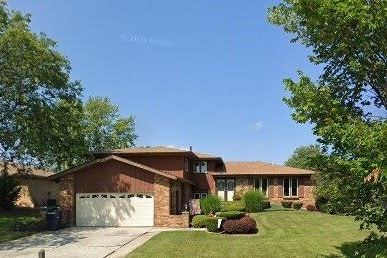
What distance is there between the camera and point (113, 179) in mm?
34125

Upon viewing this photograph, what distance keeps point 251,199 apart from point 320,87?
27898 millimetres

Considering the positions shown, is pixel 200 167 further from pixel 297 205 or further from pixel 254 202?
pixel 297 205


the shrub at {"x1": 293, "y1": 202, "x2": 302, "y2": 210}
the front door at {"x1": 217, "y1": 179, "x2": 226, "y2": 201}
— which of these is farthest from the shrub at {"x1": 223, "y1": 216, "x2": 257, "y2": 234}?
the front door at {"x1": 217, "y1": 179, "x2": 226, "y2": 201}

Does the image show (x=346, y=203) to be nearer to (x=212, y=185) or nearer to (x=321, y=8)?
(x=321, y=8)

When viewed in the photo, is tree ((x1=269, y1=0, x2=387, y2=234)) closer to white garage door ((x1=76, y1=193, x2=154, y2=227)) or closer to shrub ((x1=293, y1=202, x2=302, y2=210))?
white garage door ((x1=76, y1=193, x2=154, y2=227))

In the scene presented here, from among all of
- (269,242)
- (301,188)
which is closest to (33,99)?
(269,242)

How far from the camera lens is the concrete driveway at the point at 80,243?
2101cm

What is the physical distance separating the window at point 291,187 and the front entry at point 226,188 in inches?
214

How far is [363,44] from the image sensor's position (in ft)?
45.5

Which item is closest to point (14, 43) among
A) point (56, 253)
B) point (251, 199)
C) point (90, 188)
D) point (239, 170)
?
point (90, 188)

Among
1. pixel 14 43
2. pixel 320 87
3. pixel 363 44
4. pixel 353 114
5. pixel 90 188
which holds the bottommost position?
pixel 90 188

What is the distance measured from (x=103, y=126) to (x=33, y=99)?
130ft

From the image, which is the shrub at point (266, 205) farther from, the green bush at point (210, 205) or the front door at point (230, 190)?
the green bush at point (210, 205)

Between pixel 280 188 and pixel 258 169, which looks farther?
pixel 258 169
